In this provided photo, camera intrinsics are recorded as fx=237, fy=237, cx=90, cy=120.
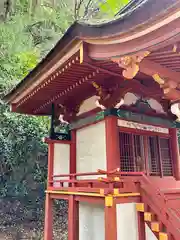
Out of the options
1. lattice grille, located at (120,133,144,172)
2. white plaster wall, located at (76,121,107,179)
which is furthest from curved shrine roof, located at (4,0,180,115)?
lattice grille, located at (120,133,144,172)

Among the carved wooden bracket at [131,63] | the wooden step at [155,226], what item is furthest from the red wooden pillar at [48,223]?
the carved wooden bracket at [131,63]

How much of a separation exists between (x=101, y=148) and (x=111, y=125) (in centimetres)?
52

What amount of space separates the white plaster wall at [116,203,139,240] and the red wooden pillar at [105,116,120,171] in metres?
0.65

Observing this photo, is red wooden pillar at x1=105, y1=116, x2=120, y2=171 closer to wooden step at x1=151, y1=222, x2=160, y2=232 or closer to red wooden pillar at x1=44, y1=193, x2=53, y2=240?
wooden step at x1=151, y1=222, x2=160, y2=232

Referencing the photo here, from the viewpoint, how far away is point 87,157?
4.80m

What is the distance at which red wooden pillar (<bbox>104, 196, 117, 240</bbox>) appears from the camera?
3.25 metres

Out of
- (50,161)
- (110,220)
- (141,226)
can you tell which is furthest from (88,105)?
(141,226)

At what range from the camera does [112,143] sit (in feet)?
13.1

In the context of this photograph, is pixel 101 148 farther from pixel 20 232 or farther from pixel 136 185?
pixel 20 232

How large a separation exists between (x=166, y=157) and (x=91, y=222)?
2.00 meters

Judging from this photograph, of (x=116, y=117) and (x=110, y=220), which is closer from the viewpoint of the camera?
(x=110, y=220)

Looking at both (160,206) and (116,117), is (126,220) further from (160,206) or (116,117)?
(116,117)

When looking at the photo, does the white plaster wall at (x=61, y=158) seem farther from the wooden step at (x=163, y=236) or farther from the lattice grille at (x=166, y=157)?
the wooden step at (x=163, y=236)

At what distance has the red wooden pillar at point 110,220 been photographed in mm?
3246
